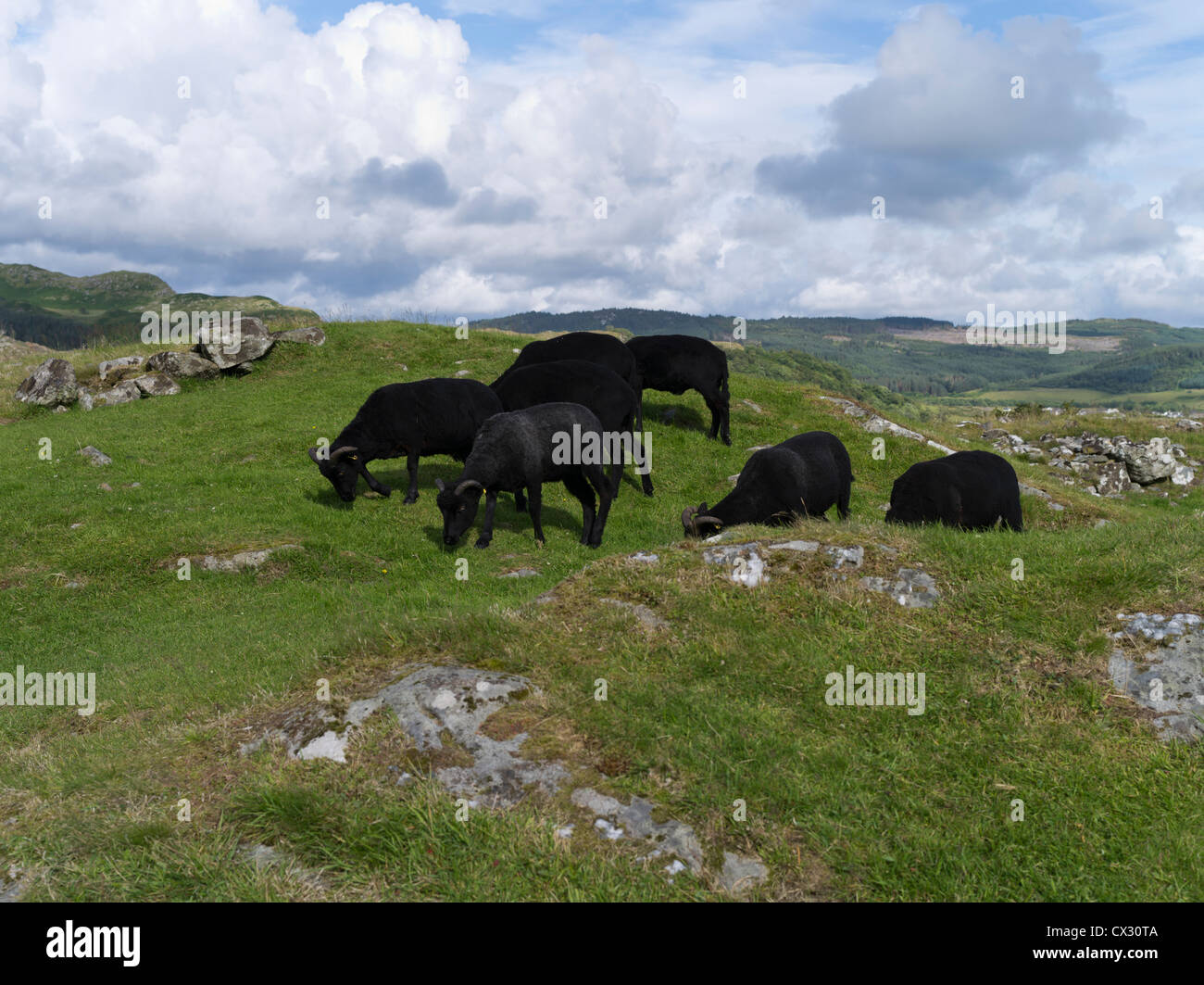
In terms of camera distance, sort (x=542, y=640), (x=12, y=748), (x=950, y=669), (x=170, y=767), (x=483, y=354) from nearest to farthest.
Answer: (x=170, y=767) < (x=950, y=669) < (x=542, y=640) < (x=12, y=748) < (x=483, y=354)

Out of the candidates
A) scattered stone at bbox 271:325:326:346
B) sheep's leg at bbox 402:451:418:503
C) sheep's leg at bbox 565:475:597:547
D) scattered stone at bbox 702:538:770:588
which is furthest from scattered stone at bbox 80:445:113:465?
scattered stone at bbox 702:538:770:588

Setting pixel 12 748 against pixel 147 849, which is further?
pixel 12 748

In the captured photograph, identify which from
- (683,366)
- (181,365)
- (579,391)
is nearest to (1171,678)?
(579,391)

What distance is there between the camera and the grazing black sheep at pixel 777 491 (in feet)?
44.7

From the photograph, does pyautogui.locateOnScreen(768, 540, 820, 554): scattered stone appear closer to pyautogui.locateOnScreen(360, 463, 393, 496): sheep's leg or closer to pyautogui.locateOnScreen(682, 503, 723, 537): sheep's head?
pyautogui.locateOnScreen(682, 503, 723, 537): sheep's head

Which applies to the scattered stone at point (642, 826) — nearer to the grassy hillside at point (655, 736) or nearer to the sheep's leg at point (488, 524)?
the grassy hillside at point (655, 736)

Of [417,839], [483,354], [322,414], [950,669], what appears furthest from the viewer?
[483,354]

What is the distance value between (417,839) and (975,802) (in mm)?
4113

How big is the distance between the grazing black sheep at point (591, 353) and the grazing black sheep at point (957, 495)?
30.3 ft

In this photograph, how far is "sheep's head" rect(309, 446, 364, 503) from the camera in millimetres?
18281

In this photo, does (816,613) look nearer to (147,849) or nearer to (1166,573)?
(1166,573)

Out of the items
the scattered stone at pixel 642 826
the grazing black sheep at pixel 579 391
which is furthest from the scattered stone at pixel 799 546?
the grazing black sheep at pixel 579 391

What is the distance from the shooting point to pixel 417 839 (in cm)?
545
